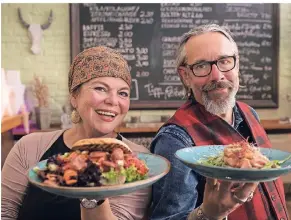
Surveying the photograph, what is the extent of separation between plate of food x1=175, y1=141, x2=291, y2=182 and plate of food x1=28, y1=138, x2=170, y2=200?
7cm

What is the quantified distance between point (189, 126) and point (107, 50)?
0.97 feet

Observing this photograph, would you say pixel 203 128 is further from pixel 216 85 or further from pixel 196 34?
pixel 196 34

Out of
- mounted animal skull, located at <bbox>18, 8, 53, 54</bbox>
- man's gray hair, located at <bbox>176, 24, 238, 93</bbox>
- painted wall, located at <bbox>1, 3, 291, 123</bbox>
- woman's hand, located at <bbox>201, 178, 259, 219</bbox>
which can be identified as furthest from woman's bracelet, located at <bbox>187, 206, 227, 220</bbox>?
mounted animal skull, located at <bbox>18, 8, 53, 54</bbox>

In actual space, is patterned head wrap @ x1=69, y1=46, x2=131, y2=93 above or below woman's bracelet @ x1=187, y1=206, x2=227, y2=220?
above

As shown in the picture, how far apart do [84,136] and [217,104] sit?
0.39 metres

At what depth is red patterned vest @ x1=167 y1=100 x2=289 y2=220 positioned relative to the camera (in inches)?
36.1

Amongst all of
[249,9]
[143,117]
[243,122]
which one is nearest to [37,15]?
[143,117]

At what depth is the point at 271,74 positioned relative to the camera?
9.70 ft

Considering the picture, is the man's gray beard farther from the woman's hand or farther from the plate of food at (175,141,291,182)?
the woman's hand

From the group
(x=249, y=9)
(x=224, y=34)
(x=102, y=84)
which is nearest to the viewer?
(x=102, y=84)

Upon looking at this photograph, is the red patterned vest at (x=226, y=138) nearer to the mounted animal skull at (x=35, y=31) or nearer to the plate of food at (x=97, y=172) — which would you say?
the plate of food at (x=97, y=172)

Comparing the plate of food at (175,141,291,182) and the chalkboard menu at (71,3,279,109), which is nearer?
the plate of food at (175,141,291,182)

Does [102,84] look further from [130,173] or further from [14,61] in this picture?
[14,61]

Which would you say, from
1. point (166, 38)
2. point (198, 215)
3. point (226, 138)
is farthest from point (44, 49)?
point (198, 215)
